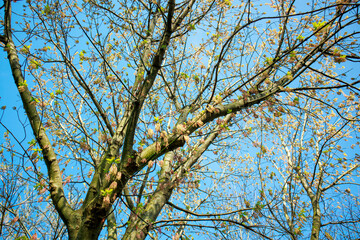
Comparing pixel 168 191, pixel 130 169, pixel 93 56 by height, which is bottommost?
pixel 130 169

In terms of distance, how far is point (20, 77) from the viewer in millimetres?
2715

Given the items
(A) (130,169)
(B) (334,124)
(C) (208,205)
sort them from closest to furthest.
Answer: (A) (130,169) < (C) (208,205) < (B) (334,124)

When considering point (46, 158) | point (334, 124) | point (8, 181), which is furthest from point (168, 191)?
point (334, 124)

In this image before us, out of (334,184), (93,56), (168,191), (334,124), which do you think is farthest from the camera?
(334,124)

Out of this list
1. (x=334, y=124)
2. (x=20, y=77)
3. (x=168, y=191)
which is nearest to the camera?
(x=20, y=77)

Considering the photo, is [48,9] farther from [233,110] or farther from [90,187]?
[233,110]

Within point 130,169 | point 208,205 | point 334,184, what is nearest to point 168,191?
point 130,169

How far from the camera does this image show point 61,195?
237 cm

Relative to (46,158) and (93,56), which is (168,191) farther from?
(93,56)

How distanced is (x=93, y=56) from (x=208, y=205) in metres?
4.36

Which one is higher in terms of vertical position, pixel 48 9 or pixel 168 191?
pixel 48 9

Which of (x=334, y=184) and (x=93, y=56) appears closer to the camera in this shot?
(x=93, y=56)

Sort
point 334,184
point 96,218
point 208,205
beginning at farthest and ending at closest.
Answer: point 208,205, point 334,184, point 96,218

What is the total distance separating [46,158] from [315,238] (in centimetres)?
487
